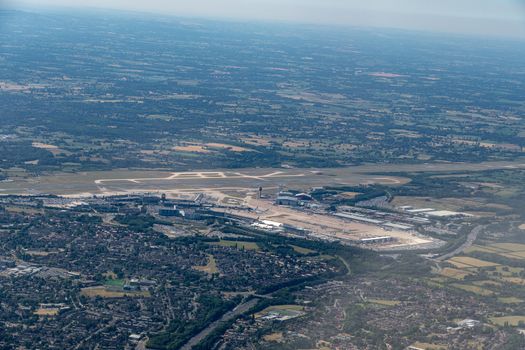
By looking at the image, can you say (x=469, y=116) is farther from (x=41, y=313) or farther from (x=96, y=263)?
(x=41, y=313)

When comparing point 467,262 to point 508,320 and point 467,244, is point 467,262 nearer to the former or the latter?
point 467,244

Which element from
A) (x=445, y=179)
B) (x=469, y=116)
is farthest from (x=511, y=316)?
(x=469, y=116)

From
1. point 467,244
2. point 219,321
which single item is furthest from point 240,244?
point 219,321

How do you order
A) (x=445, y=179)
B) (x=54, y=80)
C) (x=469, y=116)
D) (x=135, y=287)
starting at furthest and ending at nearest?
1. (x=54, y=80)
2. (x=469, y=116)
3. (x=445, y=179)
4. (x=135, y=287)

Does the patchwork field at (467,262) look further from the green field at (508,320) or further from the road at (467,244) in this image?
the green field at (508,320)

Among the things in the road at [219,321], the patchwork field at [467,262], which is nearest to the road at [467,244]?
the patchwork field at [467,262]

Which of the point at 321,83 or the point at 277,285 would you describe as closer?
the point at 277,285

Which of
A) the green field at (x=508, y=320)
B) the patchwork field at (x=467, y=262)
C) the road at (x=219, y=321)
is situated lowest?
the patchwork field at (x=467, y=262)
